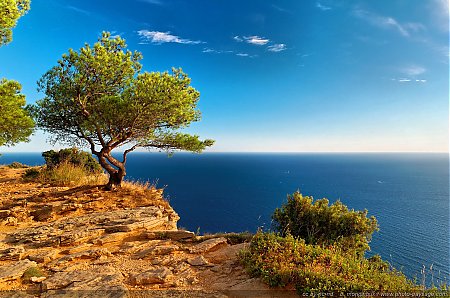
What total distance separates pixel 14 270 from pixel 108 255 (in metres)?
2.13

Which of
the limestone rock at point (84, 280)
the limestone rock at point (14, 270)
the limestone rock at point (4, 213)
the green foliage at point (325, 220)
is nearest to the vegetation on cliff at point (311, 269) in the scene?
the limestone rock at point (84, 280)

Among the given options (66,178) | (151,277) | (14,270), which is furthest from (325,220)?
(66,178)

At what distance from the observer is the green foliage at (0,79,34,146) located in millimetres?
10456

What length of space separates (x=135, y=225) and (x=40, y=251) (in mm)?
2944

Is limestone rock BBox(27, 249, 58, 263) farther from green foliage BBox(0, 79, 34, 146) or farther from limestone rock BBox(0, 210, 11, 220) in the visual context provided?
green foliage BBox(0, 79, 34, 146)

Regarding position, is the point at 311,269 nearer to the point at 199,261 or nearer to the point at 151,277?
the point at 199,261

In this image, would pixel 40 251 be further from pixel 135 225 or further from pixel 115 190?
pixel 115 190

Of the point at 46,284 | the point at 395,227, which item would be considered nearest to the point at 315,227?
the point at 46,284

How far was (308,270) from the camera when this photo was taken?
522cm

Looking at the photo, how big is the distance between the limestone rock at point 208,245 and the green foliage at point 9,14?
37.6 ft

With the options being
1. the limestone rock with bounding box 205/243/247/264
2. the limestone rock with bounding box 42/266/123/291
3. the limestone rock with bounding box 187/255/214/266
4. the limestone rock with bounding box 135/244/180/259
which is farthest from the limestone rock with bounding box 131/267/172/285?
the limestone rock with bounding box 205/243/247/264

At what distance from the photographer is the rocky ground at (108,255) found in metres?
5.43

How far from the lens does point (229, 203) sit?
8994cm

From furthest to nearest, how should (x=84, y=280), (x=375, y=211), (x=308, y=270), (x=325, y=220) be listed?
1. (x=375, y=211)
2. (x=325, y=220)
3. (x=84, y=280)
4. (x=308, y=270)
